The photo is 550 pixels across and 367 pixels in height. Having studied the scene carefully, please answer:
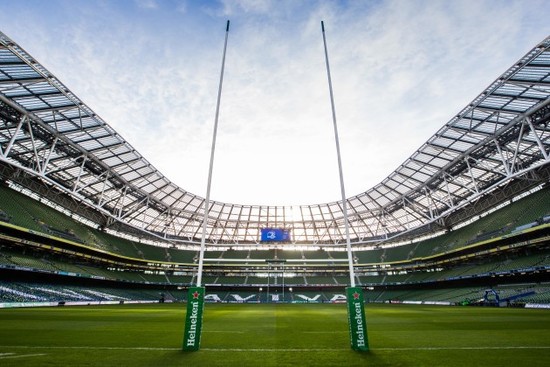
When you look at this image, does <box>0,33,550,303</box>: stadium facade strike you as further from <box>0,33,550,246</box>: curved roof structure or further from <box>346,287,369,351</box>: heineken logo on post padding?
<box>346,287,369,351</box>: heineken logo on post padding

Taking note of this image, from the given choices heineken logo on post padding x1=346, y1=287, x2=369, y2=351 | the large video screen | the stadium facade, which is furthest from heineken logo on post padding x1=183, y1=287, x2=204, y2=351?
the large video screen

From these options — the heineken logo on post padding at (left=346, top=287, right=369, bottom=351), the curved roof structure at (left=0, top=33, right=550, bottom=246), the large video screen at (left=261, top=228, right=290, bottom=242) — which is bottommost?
the heineken logo on post padding at (left=346, top=287, right=369, bottom=351)

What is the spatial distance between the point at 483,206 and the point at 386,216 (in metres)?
15.5

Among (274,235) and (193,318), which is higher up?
(274,235)

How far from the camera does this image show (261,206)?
57750 mm

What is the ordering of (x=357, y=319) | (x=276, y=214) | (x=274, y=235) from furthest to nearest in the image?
(x=276, y=214) → (x=274, y=235) → (x=357, y=319)

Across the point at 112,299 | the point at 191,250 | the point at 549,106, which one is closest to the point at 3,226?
the point at 112,299

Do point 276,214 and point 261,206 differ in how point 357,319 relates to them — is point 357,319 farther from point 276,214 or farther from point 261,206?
point 276,214

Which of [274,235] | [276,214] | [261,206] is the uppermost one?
[261,206]

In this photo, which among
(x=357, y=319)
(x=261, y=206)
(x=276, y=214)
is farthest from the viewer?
(x=276, y=214)

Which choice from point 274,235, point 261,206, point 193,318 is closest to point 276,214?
point 261,206

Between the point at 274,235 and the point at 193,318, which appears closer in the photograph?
the point at 193,318

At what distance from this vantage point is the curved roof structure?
22.9 m

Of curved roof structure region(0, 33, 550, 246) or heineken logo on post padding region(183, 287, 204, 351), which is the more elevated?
curved roof structure region(0, 33, 550, 246)
